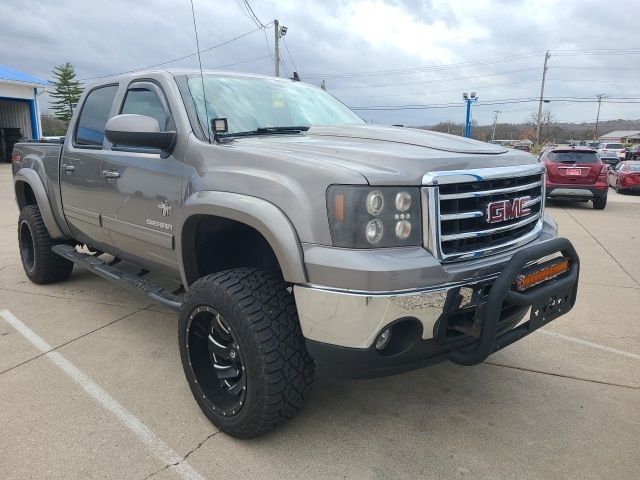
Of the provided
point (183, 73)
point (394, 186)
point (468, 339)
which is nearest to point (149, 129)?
point (183, 73)

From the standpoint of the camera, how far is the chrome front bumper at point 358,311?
206 cm

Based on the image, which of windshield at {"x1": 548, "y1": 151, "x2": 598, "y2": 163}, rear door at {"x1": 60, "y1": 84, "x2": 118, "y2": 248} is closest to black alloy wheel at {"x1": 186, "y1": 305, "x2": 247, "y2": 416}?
rear door at {"x1": 60, "y1": 84, "x2": 118, "y2": 248}

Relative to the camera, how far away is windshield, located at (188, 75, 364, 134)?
3144 millimetres

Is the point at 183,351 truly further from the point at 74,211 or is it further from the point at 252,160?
the point at 74,211

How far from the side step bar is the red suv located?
11.0 meters

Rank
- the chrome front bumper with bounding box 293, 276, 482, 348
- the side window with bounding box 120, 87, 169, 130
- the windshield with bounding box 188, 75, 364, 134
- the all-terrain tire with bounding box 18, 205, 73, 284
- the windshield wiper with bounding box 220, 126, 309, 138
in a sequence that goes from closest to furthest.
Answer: the chrome front bumper with bounding box 293, 276, 482, 348
the windshield wiper with bounding box 220, 126, 309, 138
the windshield with bounding box 188, 75, 364, 134
the side window with bounding box 120, 87, 169, 130
the all-terrain tire with bounding box 18, 205, 73, 284

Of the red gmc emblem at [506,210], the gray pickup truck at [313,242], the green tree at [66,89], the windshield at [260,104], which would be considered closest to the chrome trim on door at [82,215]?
the gray pickup truck at [313,242]

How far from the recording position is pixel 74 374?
3293mm

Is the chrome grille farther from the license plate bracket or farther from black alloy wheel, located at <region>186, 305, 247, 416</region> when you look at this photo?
black alloy wheel, located at <region>186, 305, 247, 416</region>

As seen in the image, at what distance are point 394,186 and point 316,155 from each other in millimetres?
435

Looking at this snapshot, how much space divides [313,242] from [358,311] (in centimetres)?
34

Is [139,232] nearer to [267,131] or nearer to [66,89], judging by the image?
[267,131]

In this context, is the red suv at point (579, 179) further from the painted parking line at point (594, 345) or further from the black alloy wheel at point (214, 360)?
the black alloy wheel at point (214, 360)

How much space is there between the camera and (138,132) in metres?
2.87
